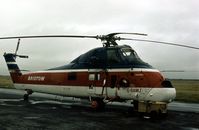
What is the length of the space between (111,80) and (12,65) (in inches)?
486

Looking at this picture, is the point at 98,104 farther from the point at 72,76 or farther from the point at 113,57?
the point at 113,57

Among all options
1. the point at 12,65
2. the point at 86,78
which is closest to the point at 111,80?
the point at 86,78

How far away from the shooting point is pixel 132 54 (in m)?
20.3

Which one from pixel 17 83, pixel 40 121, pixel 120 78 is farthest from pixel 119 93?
pixel 17 83

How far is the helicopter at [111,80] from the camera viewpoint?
59.9 feet

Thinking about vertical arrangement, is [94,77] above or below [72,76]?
below

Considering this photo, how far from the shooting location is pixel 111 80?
20.6 metres

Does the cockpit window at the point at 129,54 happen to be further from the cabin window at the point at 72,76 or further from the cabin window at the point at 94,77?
the cabin window at the point at 72,76

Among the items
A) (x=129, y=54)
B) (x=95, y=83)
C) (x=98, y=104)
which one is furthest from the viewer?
(x=95, y=83)

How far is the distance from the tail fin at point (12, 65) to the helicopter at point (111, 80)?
4.09 m

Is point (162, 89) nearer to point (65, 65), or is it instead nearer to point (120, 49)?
point (120, 49)

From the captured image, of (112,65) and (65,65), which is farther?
(65,65)

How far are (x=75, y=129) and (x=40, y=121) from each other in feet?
9.03

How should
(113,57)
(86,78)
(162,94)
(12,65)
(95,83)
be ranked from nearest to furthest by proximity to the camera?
1. (162,94)
2. (113,57)
3. (95,83)
4. (86,78)
5. (12,65)
